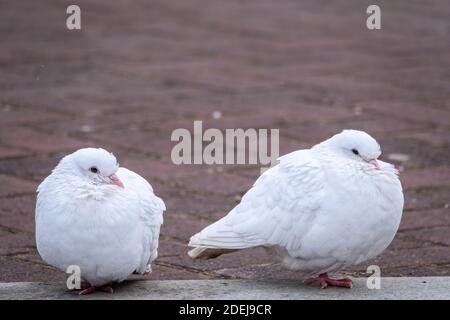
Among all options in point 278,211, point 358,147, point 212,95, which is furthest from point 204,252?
point 212,95

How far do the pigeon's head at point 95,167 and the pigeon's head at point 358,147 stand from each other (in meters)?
0.81

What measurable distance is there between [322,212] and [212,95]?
436 cm

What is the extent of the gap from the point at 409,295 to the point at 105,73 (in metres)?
5.31

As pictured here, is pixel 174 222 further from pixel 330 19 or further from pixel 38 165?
pixel 330 19

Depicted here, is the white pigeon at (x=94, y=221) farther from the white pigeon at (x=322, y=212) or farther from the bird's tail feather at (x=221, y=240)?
the white pigeon at (x=322, y=212)

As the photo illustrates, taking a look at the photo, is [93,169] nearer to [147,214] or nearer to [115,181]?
[115,181]

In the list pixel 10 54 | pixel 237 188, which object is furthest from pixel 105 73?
pixel 237 188

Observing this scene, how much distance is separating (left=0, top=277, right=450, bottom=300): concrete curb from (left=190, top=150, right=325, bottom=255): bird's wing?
0.16m

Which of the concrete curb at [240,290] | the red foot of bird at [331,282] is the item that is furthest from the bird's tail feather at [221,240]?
the red foot of bird at [331,282]

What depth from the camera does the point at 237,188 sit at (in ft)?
19.1

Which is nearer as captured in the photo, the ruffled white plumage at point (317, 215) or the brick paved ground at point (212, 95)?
the ruffled white plumage at point (317, 215)

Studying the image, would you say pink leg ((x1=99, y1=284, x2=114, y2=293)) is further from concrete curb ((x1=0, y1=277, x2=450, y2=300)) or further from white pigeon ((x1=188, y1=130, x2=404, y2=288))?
white pigeon ((x1=188, y1=130, x2=404, y2=288))

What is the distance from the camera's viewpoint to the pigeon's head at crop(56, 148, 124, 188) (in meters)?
3.79

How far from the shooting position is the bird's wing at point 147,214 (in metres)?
3.87
